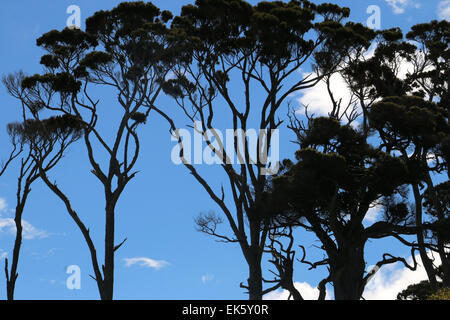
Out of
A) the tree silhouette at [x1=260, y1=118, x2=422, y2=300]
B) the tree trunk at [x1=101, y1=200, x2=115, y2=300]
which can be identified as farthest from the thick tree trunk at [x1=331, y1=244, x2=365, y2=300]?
the tree trunk at [x1=101, y1=200, x2=115, y2=300]

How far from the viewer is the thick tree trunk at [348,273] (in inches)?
731

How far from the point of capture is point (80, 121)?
21.8m

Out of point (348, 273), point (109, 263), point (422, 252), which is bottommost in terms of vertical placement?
point (348, 273)

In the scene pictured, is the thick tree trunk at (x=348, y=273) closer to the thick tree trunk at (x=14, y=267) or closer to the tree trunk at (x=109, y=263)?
the tree trunk at (x=109, y=263)

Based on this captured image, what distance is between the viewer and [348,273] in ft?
61.2

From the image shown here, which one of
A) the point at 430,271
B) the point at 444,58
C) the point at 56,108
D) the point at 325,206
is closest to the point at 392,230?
the point at 325,206

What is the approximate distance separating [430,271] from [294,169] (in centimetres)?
791

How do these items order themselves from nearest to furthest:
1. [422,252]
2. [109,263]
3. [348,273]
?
[348,273] → [109,263] → [422,252]

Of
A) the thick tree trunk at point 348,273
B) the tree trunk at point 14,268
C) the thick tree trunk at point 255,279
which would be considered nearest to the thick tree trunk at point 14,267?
the tree trunk at point 14,268

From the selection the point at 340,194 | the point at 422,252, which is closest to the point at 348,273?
the point at 340,194

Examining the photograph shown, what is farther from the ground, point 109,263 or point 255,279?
point 109,263

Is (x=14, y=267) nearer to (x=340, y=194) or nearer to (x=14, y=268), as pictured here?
(x=14, y=268)

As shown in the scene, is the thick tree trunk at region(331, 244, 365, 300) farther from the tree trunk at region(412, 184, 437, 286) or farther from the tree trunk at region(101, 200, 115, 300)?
the tree trunk at region(101, 200, 115, 300)

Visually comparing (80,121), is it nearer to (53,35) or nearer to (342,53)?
(53,35)
